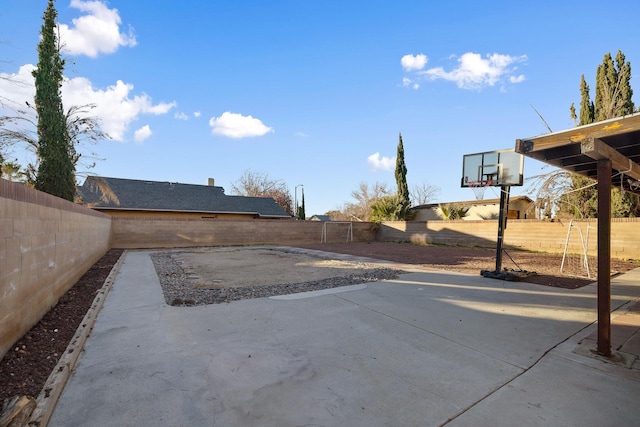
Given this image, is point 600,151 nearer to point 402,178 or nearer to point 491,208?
point 491,208

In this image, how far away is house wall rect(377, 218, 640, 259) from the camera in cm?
1162

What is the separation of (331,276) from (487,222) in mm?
12901

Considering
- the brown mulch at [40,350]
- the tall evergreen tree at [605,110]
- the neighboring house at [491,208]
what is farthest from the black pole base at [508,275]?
the neighboring house at [491,208]

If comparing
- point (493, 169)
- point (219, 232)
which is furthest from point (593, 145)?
point (219, 232)

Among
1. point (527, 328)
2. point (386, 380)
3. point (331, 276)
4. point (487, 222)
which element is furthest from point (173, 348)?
point (487, 222)

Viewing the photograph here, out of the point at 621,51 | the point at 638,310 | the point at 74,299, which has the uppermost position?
the point at 621,51

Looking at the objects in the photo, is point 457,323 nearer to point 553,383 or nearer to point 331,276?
point 553,383

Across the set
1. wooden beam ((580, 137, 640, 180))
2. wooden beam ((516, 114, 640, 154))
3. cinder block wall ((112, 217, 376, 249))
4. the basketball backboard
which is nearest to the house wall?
the basketball backboard

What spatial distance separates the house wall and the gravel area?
570 centimetres

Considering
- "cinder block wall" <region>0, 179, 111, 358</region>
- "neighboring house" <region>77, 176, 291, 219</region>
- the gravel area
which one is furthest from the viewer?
"neighboring house" <region>77, 176, 291, 219</region>

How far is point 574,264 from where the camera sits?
34.6ft

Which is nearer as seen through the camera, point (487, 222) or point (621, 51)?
point (621, 51)

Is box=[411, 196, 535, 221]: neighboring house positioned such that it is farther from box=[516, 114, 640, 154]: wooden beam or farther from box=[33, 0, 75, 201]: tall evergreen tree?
box=[33, 0, 75, 201]: tall evergreen tree

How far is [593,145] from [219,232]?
60.9ft
